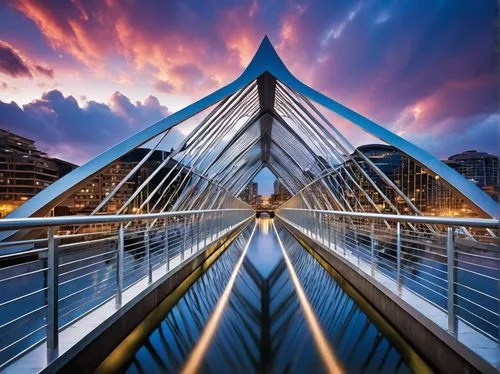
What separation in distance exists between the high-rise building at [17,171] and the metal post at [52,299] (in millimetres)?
86757

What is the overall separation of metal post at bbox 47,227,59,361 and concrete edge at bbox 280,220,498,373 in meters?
2.72

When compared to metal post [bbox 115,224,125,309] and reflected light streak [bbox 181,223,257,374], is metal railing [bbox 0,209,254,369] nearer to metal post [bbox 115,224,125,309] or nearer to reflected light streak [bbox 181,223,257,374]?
metal post [bbox 115,224,125,309]

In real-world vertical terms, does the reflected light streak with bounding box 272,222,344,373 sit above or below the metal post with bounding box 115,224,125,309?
below

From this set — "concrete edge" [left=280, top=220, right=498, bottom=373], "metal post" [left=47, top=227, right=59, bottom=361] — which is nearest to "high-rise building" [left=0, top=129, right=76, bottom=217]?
"concrete edge" [left=280, top=220, right=498, bottom=373]

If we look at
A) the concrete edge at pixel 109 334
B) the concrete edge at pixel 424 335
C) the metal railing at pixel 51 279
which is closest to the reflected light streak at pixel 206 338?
the concrete edge at pixel 109 334

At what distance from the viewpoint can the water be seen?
9.02 feet

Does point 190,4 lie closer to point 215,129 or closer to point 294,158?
point 215,129

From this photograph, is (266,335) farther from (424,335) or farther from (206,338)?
(424,335)

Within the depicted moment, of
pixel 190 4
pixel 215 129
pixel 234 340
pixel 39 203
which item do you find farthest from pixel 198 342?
pixel 190 4

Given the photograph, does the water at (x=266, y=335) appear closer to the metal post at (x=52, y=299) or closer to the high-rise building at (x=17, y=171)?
the metal post at (x=52, y=299)

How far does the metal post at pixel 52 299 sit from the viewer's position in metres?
2.23

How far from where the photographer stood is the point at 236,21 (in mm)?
11758

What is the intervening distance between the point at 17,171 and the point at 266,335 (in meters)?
100

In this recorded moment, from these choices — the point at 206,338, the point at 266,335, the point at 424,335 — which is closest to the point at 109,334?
the point at 206,338
